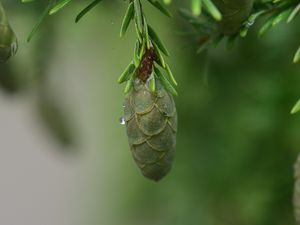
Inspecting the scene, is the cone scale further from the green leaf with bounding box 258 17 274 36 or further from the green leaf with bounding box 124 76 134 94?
the green leaf with bounding box 258 17 274 36

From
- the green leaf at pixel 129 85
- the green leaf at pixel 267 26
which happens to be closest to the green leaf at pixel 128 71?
the green leaf at pixel 129 85

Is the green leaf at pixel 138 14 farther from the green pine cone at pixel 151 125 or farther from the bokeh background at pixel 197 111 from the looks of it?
the bokeh background at pixel 197 111

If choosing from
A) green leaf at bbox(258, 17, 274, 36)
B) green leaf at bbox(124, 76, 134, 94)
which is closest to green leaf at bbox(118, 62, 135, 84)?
green leaf at bbox(124, 76, 134, 94)

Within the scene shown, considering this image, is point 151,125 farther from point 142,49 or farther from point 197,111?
point 197,111

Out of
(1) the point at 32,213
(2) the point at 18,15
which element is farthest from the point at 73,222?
(2) the point at 18,15

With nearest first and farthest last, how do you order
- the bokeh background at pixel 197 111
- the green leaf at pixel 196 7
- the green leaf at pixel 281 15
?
the green leaf at pixel 196 7 < the green leaf at pixel 281 15 < the bokeh background at pixel 197 111

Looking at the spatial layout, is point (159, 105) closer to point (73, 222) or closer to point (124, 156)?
point (124, 156)
